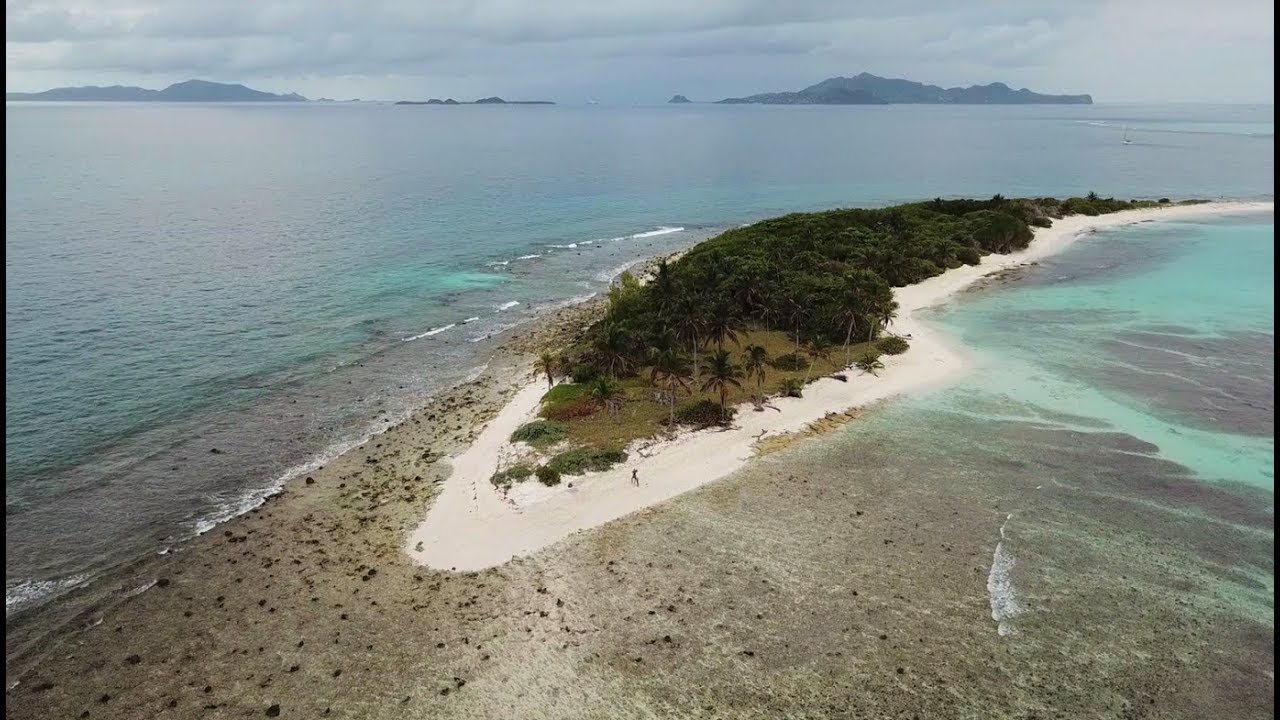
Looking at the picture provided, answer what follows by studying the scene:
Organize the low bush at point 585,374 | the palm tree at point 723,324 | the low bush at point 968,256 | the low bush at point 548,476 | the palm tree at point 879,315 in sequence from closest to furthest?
1. the low bush at point 548,476
2. the palm tree at point 723,324
3. the low bush at point 585,374
4. the palm tree at point 879,315
5. the low bush at point 968,256

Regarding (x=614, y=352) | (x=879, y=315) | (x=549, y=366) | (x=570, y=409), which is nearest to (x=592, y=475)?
(x=570, y=409)

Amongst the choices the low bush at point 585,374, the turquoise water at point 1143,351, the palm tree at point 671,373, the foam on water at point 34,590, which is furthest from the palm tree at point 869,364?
the foam on water at point 34,590

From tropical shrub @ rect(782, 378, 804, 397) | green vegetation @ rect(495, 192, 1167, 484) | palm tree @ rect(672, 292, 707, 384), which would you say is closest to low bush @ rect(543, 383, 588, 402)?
green vegetation @ rect(495, 192, 1167, 484)

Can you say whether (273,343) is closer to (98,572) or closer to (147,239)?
(98,572)

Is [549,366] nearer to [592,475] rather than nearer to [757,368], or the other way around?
[592,475]

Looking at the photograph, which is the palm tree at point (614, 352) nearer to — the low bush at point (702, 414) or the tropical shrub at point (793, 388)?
the low bush at point (702, 414)

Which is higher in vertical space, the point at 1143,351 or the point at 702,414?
the point at 1143,351
